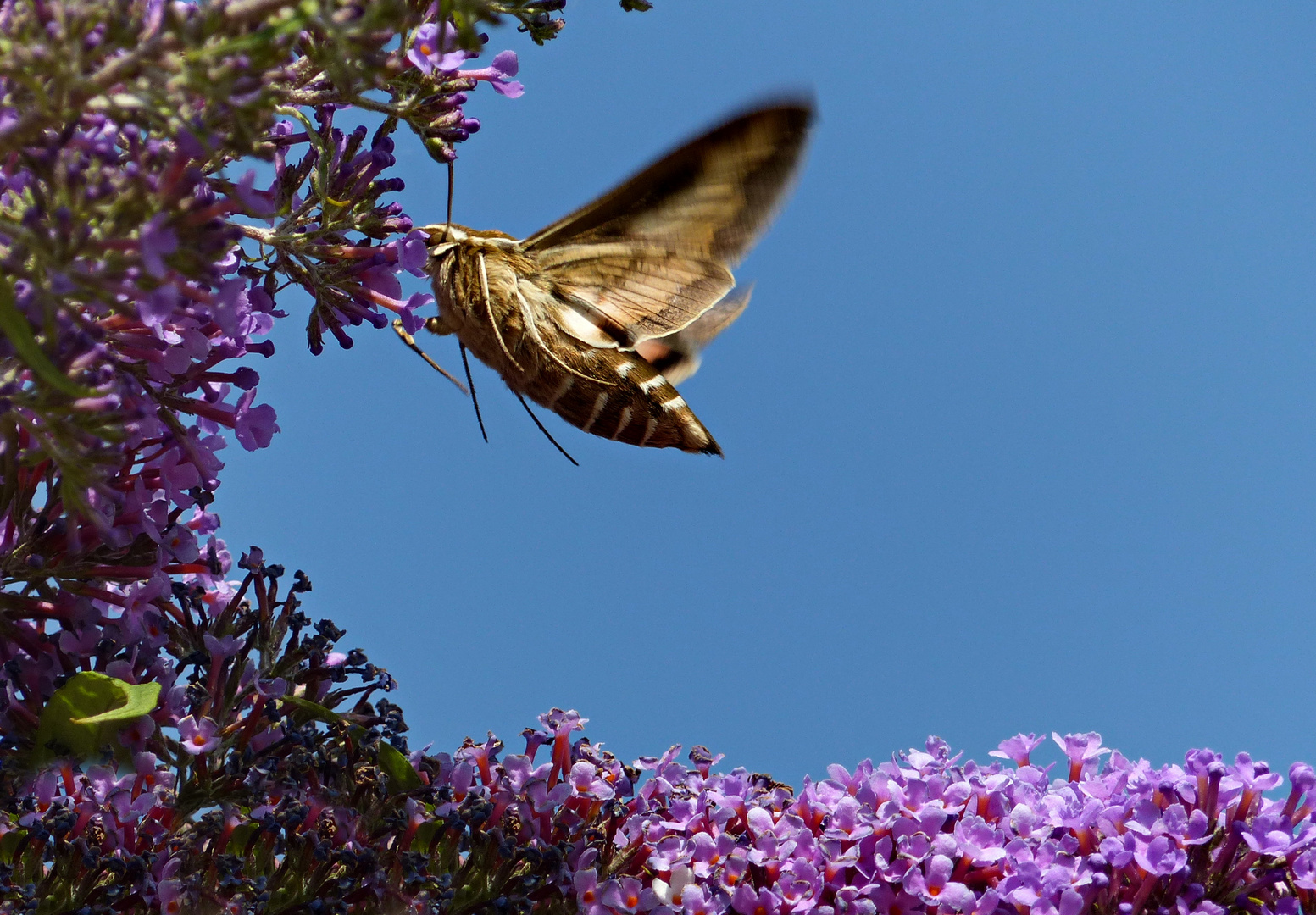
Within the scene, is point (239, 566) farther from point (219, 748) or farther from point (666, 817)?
point (666, 817)

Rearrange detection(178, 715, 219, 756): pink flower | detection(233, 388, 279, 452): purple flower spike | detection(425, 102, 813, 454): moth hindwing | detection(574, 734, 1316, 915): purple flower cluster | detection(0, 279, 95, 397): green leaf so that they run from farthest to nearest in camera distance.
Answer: detection(425, 102, 813, 454): moth hindwing, detection(233, 388, 279, 452): purple flower spike, detection(178, 715, 219, 756): pink flower, detection(574, 734, 1316, 915): purple flower cluster, detection(0, 279, 95, 397): green leaf

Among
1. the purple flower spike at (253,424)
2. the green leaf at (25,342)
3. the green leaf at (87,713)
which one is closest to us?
the green leaf at (25,342)

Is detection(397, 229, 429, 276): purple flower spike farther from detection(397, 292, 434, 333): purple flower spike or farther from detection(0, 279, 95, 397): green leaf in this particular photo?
detection(0, 279, 95, 397): green leaf

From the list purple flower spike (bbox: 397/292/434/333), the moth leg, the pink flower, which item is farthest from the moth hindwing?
the pink flower

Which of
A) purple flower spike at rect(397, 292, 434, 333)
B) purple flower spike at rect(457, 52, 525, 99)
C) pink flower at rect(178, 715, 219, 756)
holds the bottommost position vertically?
pink flower at rect(178, 715, 219, 756)

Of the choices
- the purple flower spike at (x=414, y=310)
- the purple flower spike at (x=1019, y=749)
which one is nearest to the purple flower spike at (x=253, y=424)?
the purple flower spike at (x=414, y=310)

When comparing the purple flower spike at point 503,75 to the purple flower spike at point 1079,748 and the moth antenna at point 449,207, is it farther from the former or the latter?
the purple flower spike at point 1079,748

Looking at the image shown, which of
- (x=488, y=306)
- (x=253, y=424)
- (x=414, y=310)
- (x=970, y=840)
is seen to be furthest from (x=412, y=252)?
(x=970, y=840)
